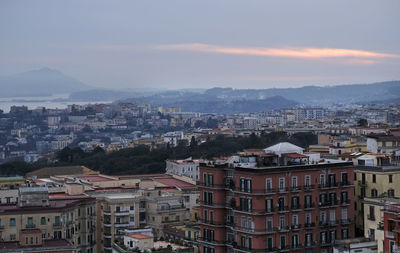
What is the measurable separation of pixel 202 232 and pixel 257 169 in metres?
4.97

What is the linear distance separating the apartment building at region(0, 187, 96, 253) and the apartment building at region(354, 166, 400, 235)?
43.2 ft

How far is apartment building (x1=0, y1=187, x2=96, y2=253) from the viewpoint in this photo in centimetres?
4144

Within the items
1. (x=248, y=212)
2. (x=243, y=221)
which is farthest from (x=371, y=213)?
(x=243, y=221)

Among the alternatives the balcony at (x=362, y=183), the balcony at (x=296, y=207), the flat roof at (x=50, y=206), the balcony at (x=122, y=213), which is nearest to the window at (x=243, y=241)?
the balcony at (x=296, y=207)

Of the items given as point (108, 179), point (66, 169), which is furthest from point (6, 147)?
point (108, 179)

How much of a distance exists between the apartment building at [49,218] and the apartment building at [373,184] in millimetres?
13164

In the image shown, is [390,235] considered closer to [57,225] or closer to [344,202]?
[344,202]

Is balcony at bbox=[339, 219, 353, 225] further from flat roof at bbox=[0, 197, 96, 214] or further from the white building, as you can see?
the white building

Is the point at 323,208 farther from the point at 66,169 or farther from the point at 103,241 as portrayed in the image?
the point at 66,169

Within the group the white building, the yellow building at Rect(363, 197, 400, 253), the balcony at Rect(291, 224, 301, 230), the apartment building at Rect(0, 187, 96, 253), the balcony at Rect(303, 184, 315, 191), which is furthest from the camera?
the white building

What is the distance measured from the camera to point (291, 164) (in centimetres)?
3781

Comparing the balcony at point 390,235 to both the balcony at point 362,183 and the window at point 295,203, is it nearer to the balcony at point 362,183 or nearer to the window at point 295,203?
the window at point 295,203

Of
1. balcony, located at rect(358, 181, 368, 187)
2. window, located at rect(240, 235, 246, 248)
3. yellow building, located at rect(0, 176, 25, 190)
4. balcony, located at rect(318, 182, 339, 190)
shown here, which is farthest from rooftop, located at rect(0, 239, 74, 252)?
yellow building, located at rect(0, 176, 25, 190)

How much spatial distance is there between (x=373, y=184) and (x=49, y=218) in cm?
1471
